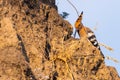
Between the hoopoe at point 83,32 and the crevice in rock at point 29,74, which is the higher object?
the hoopoe at point 83,32

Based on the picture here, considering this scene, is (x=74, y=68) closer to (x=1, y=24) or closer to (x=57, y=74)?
(x=57, y=74)

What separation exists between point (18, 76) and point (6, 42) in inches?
34.6

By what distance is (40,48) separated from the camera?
8.27m

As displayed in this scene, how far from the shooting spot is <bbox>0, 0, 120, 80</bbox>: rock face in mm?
7297

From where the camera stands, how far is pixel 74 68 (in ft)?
28.0

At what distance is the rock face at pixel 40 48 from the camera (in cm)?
730

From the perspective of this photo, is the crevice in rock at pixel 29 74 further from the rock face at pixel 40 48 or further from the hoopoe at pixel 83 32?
the hoopoe at pixel 83 32

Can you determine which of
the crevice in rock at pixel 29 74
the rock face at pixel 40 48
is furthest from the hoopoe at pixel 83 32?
the crevice in rock at pixel 29 74

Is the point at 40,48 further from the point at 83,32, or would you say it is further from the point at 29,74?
the point at 83,32

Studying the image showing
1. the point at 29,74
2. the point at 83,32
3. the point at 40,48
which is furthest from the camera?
the point at 83,32

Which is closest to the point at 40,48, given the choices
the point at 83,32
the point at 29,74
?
the point at 29,74

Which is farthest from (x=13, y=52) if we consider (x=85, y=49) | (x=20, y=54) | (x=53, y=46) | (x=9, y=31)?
(x=85, y=49)

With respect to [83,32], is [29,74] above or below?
below

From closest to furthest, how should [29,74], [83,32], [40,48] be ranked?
[29,74], [40,48], [83,32]
